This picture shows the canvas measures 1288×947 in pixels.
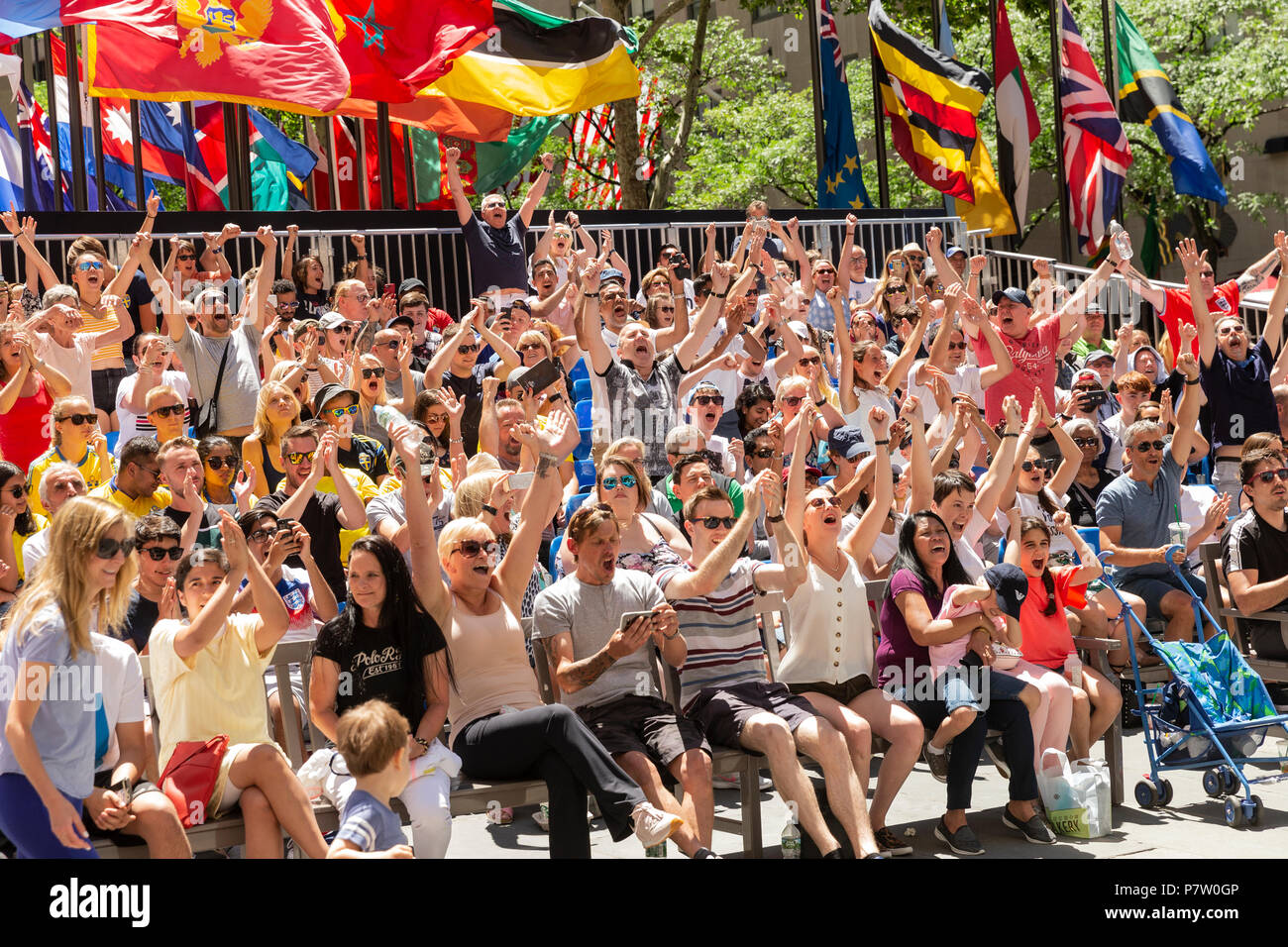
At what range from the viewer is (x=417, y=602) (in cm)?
586

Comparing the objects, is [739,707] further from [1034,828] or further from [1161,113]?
[1161,113]

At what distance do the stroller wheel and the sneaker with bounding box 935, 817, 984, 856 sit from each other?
107 centimetres

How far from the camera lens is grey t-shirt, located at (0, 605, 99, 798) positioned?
4.82 metres

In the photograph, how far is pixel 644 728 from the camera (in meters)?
6.16

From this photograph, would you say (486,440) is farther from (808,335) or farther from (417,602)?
(808,335)

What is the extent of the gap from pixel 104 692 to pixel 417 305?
6.22 m

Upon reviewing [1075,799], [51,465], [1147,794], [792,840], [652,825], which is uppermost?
[51,465]

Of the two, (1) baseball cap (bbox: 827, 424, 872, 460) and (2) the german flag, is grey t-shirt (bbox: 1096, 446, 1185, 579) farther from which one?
(2) the german flag

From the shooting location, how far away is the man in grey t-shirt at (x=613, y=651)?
235 inches

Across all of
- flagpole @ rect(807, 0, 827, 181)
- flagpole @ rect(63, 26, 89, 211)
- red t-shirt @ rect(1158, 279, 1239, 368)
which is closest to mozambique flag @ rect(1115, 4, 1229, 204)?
flagpole @ rect(807, 0, 827, 181)

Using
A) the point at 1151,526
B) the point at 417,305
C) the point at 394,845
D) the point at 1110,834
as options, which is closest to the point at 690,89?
the point at 417,305

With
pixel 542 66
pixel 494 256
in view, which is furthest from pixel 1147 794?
pixel 542 66

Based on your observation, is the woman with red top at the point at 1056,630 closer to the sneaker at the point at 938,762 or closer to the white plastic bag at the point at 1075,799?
the white plastic bag at the point at 1075,799

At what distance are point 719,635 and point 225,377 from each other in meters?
4.38
